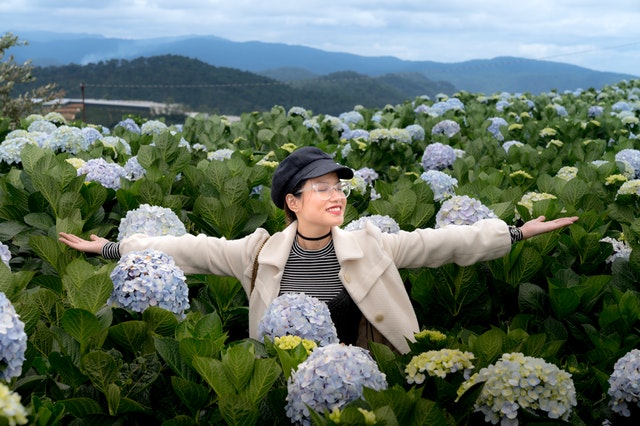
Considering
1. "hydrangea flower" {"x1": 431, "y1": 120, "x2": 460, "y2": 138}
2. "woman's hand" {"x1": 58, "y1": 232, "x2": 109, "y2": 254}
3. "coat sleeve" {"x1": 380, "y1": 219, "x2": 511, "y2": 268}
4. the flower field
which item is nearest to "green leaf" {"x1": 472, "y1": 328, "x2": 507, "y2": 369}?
the flower field

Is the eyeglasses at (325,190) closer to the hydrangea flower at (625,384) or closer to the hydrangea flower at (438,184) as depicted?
the hydrangea flower at (625,384)

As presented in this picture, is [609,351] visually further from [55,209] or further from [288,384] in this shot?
[55,209]

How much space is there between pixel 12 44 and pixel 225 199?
1207 cm

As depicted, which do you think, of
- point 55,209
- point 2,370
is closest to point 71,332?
point 2,370

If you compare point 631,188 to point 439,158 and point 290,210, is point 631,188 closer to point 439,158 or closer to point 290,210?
point 439,158

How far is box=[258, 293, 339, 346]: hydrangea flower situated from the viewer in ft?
8.68

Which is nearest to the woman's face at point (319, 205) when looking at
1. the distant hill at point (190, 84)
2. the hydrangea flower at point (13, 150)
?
the hydrangea flower at point (13, 150)

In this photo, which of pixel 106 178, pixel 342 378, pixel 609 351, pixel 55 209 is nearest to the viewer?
pixel 342 378

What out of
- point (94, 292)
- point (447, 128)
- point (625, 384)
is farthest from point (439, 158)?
point (94, 292)

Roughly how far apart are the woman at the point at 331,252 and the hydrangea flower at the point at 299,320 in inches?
17.4

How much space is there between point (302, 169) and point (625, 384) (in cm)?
140

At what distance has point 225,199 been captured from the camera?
4.45m

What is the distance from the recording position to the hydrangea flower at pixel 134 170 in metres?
5.24

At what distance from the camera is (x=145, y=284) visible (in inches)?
106
